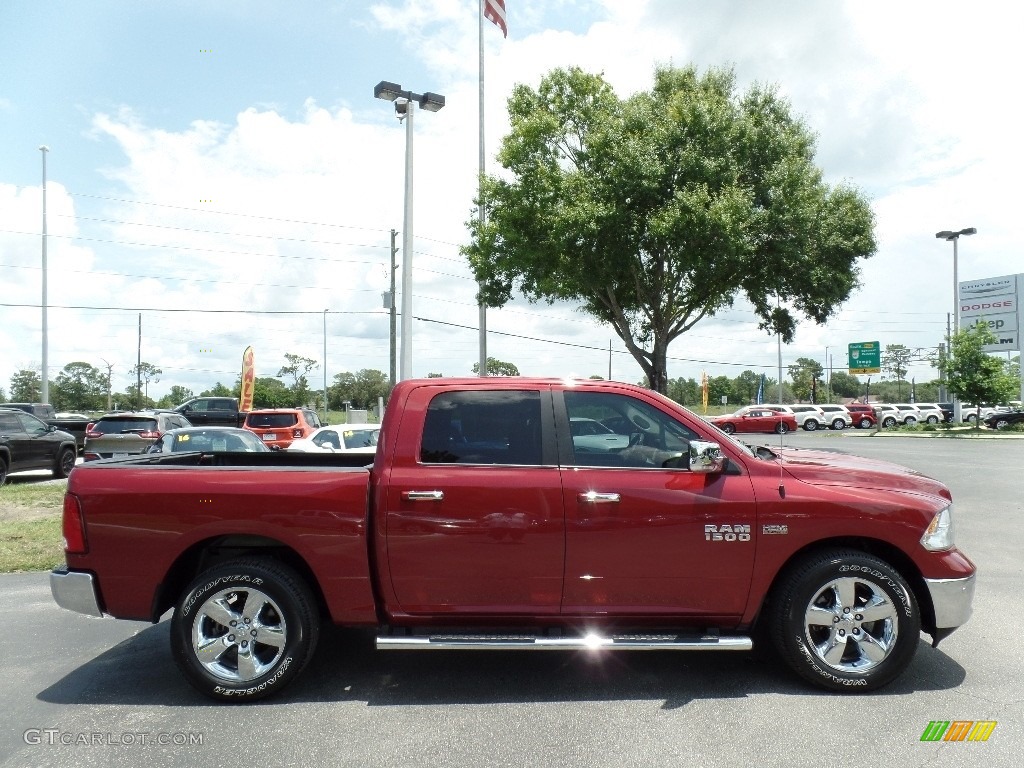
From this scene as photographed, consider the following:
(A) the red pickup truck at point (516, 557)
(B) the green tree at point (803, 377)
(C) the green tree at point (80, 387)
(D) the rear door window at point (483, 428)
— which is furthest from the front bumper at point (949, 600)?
(B) the green tree at point (803, 377)

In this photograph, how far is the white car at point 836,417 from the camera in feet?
171

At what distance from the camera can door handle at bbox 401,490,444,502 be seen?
446 centimetres

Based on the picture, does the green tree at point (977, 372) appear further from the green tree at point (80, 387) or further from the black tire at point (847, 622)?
the green tree at point (80, 387)

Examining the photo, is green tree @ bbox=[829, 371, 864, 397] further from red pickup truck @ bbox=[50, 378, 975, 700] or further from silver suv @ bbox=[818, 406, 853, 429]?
red pickup truck @ bbox=[50, 378, 975, 700]

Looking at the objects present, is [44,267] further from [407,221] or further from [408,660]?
[408,660]

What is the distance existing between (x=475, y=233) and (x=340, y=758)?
2087cm

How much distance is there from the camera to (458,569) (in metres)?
4.47

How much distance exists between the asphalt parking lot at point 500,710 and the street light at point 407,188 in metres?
12.9

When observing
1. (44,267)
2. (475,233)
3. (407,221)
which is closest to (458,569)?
(407,221)

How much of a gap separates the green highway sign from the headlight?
2324 inches

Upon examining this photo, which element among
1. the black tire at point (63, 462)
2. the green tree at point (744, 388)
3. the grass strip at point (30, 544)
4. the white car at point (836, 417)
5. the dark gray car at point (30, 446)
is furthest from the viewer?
the green tree at point (744, 388)

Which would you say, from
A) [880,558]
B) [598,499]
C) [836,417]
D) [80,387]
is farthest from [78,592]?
[80,387]

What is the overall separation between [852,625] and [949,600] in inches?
22.1

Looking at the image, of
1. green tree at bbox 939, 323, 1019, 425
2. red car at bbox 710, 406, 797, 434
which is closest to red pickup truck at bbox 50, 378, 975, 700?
red car at bbox 710, 406, 797, 434
